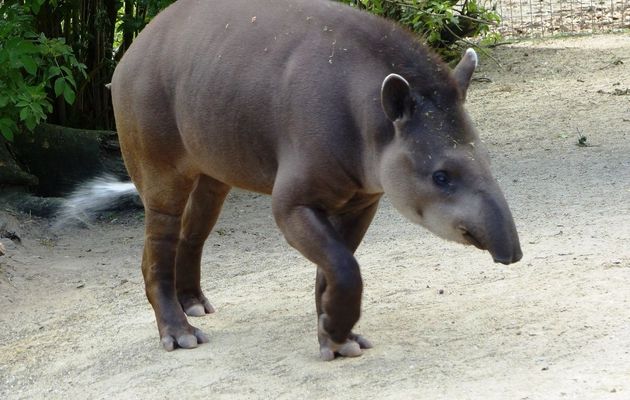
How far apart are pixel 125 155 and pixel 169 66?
66cm

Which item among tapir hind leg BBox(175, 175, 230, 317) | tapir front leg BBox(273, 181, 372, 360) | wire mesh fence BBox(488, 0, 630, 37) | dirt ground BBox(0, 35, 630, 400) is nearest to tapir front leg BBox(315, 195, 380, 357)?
dirt ground BBox(0, 35, 630, 400)

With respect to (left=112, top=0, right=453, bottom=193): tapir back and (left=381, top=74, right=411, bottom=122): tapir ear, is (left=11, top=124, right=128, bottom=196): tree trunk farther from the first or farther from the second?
(left=381, top=74, right=411, bottom=122): tapir ear

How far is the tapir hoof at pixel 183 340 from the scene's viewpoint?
5.70m

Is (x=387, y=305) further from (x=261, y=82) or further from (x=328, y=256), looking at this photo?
(x=261, y=82)

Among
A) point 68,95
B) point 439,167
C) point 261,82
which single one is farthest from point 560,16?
point 439,167

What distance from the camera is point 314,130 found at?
4.86 metres

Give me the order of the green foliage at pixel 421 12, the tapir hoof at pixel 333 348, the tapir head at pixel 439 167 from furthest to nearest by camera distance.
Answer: the green foliage at pixel 421 12, the tapir hoof at pixel 333 348, the tapir head at pixel 439 167

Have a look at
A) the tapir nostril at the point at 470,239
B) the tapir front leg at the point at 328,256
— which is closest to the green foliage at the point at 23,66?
the tapir front leg at the point at 328,256

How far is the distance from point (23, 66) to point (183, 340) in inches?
119

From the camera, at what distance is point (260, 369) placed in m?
5.13

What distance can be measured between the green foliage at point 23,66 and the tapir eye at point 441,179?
4024mm

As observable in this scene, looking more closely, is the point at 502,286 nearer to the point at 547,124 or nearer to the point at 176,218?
the point at 176,218

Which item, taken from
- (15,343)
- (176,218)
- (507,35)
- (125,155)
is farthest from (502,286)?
(507,35)

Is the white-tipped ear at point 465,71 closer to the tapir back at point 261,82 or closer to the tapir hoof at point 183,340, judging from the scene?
the tapir back at point 261,82
